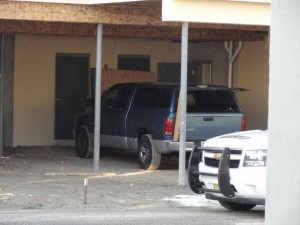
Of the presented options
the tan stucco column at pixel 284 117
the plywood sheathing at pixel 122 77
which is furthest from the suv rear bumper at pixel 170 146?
the tan stucco column at pixel 284 117

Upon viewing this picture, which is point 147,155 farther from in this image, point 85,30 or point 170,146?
point 85,30

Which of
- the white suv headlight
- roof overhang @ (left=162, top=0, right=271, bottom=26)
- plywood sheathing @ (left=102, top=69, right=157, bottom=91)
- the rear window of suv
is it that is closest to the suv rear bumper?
the rear window of suv

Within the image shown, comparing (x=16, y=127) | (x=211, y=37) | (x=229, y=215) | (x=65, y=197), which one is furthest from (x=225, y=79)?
(x=229, y=215)

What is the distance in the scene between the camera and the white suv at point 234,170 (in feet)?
31.0

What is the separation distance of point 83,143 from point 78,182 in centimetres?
458

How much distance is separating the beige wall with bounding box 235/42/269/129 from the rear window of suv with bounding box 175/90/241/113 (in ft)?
17.2

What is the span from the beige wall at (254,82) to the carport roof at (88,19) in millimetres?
4468

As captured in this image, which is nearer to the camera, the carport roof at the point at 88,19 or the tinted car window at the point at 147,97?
the carport roof at the point at 88,19

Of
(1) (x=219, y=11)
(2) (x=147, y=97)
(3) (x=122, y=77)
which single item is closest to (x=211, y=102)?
(2) (x=147, y=97)

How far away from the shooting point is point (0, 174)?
15.3m

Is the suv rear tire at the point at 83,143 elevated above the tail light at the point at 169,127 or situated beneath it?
situated beneath

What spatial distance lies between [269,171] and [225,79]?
814 inches

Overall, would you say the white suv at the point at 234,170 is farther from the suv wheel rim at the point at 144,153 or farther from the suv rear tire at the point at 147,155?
the suv wheel rim at the point at 144,153

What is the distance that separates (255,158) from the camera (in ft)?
31.4
